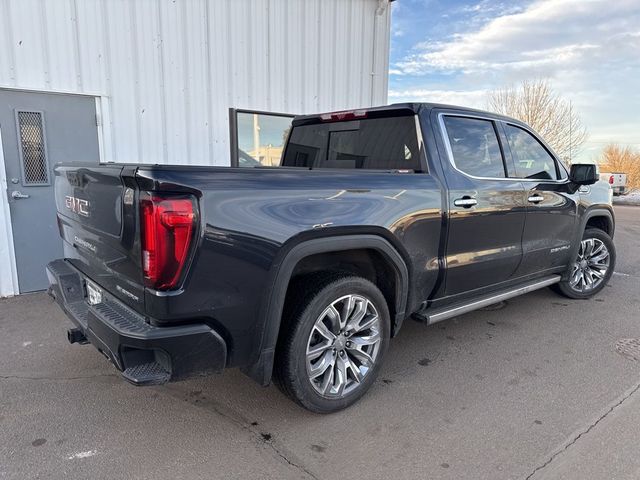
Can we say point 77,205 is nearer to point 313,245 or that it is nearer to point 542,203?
point 313,245

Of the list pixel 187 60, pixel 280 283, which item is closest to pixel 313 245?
pixel 280 283

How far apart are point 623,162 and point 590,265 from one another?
2857 centimetres

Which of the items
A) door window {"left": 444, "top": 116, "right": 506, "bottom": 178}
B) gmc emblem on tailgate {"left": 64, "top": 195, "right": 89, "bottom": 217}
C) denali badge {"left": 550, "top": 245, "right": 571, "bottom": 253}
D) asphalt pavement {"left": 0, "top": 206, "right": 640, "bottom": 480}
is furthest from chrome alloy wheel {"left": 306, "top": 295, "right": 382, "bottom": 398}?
denali badge {"left": 550, "top": 245, "right": 571, "bottom": 253}

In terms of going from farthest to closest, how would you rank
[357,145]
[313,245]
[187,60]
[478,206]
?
[187,60], [357,145], [478,206], [313,245]

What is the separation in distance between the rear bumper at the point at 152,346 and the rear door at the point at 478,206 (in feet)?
6.28

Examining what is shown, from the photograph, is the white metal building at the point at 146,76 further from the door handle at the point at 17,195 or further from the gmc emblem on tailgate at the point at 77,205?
the gmc emblem on tailgate at the point at 77,205

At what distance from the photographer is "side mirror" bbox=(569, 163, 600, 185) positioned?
14.6 feet

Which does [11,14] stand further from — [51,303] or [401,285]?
[401,285]

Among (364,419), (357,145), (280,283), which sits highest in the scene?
(357,145)

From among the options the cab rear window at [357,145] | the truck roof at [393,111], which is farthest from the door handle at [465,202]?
the truck roof at [393,111]

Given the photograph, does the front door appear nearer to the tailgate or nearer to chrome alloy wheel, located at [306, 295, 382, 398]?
the tailgate

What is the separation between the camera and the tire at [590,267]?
16.9ft

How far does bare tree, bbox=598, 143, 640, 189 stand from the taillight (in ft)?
103

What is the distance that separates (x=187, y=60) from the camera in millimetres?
5879
